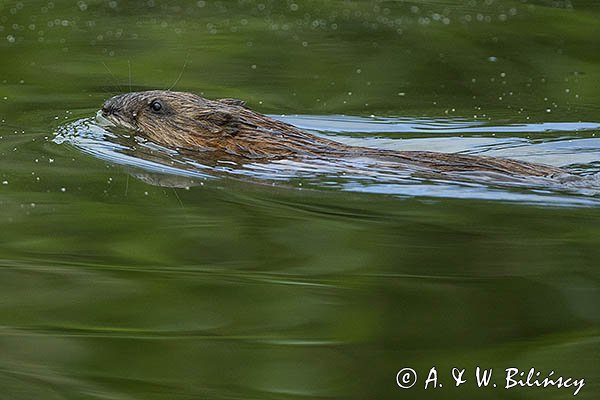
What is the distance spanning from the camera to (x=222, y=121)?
7.15 meters

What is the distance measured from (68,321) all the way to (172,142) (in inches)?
131

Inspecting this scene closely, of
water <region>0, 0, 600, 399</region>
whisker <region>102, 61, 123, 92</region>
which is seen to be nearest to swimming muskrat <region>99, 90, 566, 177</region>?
water <region>0, 0, 600, 399</region>

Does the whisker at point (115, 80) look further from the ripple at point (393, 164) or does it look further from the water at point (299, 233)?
the ripple at point (393, 164)

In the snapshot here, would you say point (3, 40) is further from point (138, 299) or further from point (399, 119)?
point (138, 299)

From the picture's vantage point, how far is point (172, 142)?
7285 mm

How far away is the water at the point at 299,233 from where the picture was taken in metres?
3.67

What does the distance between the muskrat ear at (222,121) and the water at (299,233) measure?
0.42m

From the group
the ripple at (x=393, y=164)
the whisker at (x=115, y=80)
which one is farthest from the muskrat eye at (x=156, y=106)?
the whisker at (x=115, y=80)

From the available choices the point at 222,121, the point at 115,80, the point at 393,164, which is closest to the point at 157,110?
the point at 222,121

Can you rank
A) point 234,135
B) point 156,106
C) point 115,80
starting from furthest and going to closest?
point 115,80, point 156,106, point 234,135

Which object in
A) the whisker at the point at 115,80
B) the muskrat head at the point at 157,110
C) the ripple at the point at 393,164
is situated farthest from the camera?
the whisker at the point at 115,80

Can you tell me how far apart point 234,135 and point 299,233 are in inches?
80.8

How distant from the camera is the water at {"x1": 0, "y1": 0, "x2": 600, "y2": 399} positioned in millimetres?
3668

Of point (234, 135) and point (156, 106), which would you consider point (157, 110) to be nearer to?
point (156, 106)
